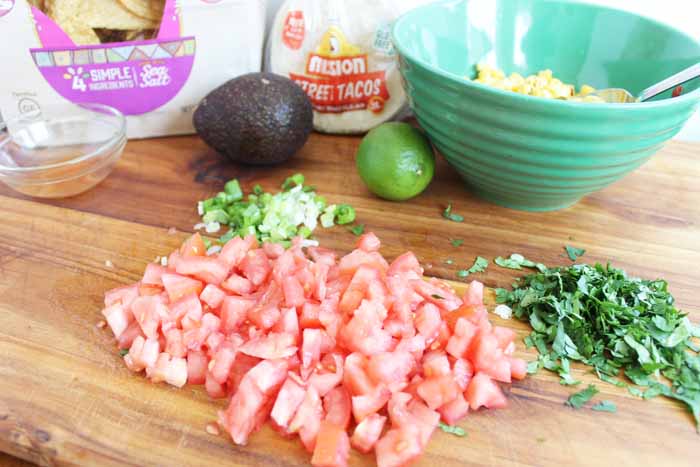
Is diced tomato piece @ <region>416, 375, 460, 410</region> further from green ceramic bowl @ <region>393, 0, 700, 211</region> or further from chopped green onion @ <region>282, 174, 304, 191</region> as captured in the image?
chopped green onion @ <region>282, 174, 304, 191</region>

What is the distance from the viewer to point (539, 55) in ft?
4.96

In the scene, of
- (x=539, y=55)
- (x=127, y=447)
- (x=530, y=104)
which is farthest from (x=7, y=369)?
(x=539, y=55)

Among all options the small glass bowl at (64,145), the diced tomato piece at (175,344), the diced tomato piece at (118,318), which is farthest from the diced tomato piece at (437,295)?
the small glass bowl at (64,145)

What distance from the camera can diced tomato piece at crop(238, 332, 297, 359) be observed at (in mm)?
874

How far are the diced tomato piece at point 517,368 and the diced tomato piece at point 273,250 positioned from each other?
19.4 inches

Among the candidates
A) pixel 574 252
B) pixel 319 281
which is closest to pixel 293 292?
pixel 319 281

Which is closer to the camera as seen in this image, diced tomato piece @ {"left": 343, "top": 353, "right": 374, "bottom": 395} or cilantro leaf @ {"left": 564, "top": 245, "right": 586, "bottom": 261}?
diced tomato piece @ {"left": 343, "top": 353, "right": 374, "bottom": 395}

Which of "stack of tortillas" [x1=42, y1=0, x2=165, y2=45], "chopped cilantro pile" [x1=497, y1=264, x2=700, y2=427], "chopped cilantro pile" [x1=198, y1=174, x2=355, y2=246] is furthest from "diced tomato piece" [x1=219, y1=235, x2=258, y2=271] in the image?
"stack of tortillas" [x1=42, y1=0, x2=165, y2=45]

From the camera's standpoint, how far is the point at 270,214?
1.25 metres

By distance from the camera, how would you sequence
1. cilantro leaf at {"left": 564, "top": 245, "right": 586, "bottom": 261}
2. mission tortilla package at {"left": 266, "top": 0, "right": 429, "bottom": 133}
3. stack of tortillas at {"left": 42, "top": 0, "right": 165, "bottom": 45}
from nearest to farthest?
cilantro leaf at {"left": 564, "top": 245, "right": 586, "bottom": 261}, stack of tortillas at {"left": 42, "top": 0, "right": 165, "bottom": 45}, mission tortilla package at {"left": 266, "top": 0, "right": 429, "bottom": 133}

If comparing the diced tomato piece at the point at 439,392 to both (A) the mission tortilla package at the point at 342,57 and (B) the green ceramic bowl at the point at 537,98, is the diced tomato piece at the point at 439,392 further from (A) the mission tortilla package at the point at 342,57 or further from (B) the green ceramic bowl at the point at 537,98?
(A) the mission tortilla package at the point at 342,57

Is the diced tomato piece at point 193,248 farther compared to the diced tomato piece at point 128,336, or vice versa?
the diced tomato piece at point 193,248

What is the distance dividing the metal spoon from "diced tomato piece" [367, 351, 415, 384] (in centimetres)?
80

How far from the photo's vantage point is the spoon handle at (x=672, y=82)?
114cm
